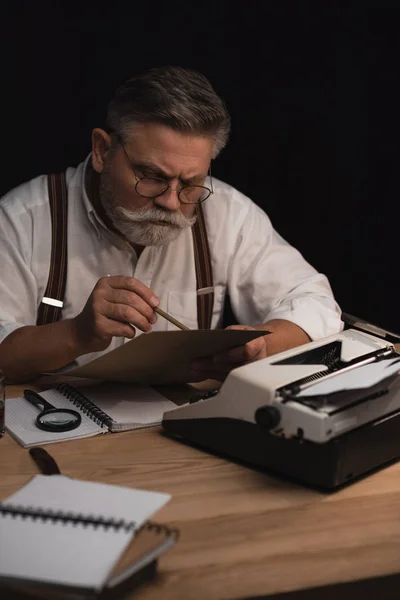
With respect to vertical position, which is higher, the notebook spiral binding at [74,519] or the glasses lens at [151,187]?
the glasses lens at [151,187]

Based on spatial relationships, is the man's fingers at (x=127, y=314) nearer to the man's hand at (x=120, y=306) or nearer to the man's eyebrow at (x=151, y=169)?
the man's hand at (x=120, y=306)

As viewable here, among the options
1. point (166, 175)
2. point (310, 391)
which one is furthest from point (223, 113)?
point (310, 391)

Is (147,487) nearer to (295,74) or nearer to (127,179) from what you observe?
(127,179)

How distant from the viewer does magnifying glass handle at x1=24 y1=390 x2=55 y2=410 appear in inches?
A: 77.7

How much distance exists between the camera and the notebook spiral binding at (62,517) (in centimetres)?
133

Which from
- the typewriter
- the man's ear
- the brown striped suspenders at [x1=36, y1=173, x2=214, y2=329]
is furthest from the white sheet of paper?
the man's ear

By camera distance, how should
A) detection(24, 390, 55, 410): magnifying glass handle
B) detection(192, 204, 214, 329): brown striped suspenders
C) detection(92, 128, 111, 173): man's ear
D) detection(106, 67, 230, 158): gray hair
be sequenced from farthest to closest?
1. detection(192, 204, 214, 329): brown striped suspenders
2. detection(92, 128, 111, 173): man's ear
3. detection(106, 67, 230, 158): gray hair
4. detection(24, 390, 55, 410): magnifying glass handle

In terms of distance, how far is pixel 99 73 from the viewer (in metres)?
2.92

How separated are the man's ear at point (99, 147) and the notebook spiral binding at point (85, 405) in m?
0.74

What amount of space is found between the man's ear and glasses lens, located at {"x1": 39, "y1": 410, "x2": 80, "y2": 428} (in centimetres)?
89

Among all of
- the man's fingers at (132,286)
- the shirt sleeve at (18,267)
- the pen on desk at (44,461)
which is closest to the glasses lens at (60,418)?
the pen on desk at (44,461)

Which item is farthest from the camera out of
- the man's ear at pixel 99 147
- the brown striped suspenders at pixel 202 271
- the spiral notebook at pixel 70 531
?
the brown striped suspenders at pixel 202 271

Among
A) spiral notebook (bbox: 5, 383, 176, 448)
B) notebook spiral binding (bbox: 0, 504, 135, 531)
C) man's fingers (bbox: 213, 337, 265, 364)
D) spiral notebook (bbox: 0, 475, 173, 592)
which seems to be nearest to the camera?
spiral notebook (bbox: 0, 475, 173, 592)

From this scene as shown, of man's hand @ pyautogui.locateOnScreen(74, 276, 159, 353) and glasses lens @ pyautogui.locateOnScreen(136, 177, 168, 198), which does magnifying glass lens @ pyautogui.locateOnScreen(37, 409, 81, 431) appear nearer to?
man's hand @ pyautogui.locateOnScreen(74, 276, 159, 353)
